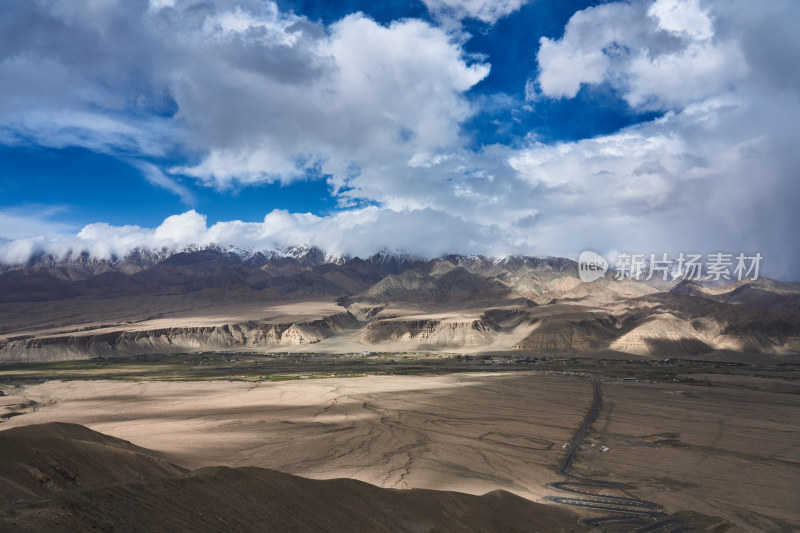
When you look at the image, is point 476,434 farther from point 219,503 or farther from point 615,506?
point 219,503

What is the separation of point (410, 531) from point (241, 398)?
53.1 metres

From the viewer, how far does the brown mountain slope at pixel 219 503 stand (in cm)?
1377

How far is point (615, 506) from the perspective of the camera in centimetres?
2859

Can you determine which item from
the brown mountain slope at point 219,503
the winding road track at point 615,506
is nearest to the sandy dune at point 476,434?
the winding road track at point 615,506

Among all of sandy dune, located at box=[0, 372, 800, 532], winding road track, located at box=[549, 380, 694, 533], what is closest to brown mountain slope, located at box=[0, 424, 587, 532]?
winding road track, located at box=[549, 380, 694, 533]

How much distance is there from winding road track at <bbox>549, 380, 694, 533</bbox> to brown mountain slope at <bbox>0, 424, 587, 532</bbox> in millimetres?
2803

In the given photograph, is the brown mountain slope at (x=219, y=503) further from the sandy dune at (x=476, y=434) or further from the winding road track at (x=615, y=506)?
the sandy dune at (x=476, y=434)

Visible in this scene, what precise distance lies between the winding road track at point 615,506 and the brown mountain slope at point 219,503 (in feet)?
9.20

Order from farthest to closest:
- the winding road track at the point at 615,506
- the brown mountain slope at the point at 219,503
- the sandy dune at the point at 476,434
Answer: the sandy dune at the point at 476,434 < the winding road track at the point at 615,506 < the brown mountain slope at the point at 219,503

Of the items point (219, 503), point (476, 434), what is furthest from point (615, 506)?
point (219, 503)

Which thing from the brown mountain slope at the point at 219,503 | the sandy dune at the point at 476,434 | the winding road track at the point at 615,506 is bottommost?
the sandy dune at the point at 476,434

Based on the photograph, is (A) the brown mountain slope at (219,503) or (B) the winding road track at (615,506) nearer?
(A) the brown mountain slope at (219,503)

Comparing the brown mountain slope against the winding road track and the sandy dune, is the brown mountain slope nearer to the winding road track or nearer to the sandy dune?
the winding road track

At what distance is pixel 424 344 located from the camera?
654 ft
